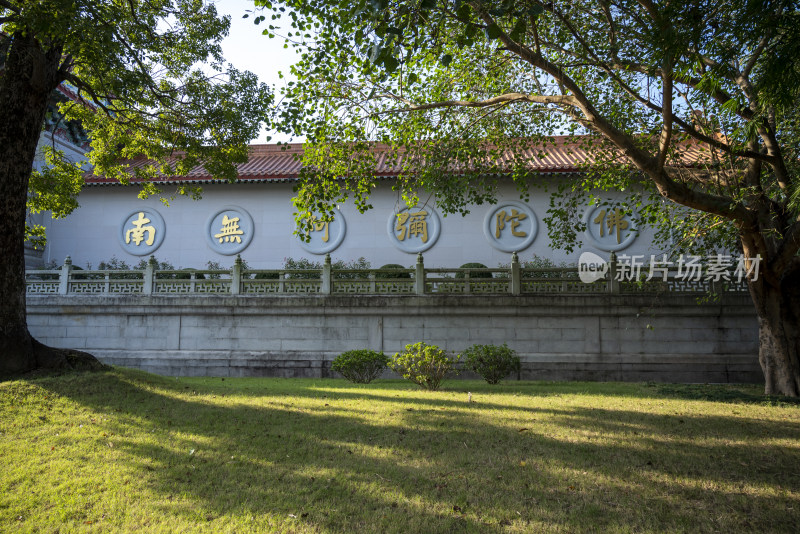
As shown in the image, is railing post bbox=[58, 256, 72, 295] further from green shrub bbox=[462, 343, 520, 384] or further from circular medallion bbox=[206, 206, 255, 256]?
green shrub bbox=[462, 343, 520, 384]

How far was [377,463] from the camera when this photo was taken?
4.87m

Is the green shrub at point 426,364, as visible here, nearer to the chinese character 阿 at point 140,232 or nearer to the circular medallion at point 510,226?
the circular medallion at point 510,226

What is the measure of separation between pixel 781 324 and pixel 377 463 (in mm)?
8261

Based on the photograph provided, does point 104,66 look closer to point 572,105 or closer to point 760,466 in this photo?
point 572,105

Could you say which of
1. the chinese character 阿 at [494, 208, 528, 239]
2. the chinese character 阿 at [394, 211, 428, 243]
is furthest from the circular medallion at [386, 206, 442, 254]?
the chinese character 阿 at [494, 208, 528, 239]

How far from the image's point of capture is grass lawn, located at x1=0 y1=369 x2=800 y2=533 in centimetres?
378

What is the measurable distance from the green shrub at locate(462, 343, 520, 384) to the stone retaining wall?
90.9 inches

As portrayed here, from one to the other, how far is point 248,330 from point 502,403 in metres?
7.46

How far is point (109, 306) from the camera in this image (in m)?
13.5

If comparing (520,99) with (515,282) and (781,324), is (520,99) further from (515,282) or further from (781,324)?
(781,324)

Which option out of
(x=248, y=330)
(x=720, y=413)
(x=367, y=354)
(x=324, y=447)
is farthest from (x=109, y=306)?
(x=720, y=413)

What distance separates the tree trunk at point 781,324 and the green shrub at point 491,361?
437 cm
